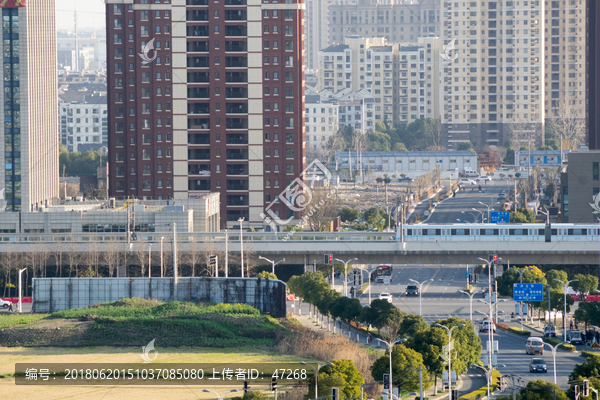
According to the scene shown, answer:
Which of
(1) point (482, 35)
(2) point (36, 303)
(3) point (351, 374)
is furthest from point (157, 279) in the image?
(1) point (482, 35)

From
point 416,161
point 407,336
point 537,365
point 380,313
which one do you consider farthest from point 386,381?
point 416,161

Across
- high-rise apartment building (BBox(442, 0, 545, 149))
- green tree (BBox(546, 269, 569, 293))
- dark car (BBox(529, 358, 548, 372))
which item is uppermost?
high-rise apartment building (BBox(442, 0, 545, 149))

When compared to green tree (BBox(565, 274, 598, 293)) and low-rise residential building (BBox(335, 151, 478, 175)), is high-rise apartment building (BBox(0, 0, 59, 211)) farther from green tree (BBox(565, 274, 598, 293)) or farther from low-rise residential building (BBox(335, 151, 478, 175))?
low-rise residential building (BBox(335, 151, 478, 175))

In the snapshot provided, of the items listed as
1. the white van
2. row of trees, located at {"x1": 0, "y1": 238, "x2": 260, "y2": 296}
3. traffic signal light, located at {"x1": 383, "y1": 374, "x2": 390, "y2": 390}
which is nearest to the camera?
traffic signal light, located at {"x1": 383, "y1": 374, "x2": 390, "y2": 390}

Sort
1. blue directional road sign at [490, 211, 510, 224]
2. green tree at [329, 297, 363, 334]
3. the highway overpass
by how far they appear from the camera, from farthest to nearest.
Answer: blue directional road sign at [490, 211, 510, 224] → the highway overpass → green tree at [329, 297, 363, 334]

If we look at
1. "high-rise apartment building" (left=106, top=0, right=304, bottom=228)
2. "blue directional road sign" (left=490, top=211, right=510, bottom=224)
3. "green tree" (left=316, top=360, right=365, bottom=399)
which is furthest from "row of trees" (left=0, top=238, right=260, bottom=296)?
"green tree" (left=316, top=360, right=365, bottom=399)

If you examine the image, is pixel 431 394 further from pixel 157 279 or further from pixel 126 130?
pixel 126 130

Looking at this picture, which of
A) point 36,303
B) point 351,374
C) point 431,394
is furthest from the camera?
point 36,303
